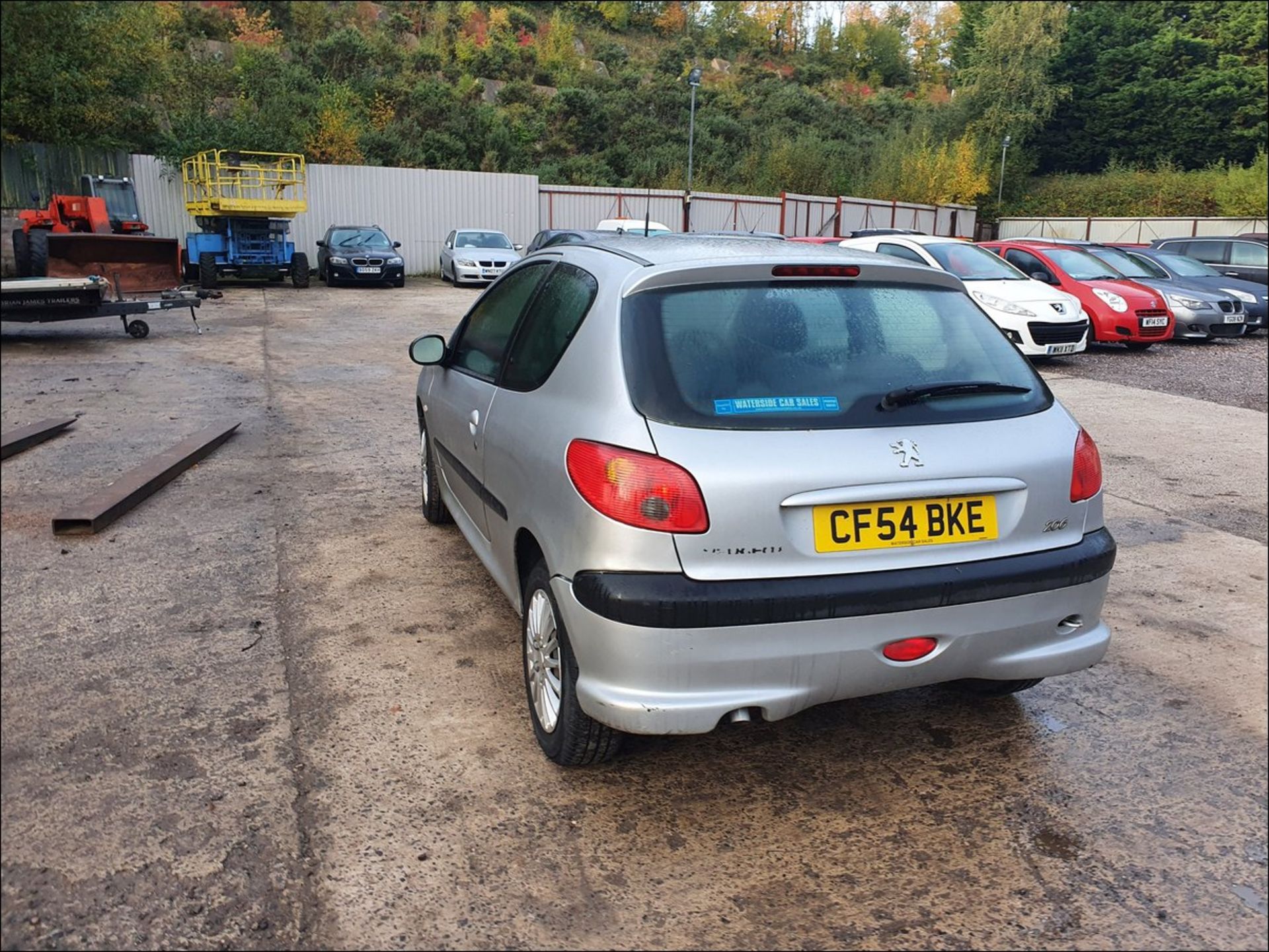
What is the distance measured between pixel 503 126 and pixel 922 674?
39.1 m

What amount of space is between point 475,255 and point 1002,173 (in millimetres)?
31678

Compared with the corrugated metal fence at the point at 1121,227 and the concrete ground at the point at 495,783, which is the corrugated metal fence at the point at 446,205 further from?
the concrete ground at the point at 495,783

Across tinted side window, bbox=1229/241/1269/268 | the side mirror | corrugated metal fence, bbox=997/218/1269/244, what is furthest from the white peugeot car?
corrugated metal fence, bbox=997/218/1269/244

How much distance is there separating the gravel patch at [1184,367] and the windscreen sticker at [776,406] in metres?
7.70

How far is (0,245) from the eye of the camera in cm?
153

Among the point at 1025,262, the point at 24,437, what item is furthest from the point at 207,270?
the point at 24,437

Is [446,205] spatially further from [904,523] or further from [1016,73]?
[1016,73]

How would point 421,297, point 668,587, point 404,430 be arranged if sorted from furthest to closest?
point 421,297 < point 404,430 < point 668,587

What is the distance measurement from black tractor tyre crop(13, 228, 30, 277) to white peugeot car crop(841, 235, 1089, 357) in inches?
408

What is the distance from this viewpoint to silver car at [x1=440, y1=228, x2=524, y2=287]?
23.5 metres

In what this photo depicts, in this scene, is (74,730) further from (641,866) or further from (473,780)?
(641,866)

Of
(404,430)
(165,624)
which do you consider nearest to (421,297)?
(404,430)

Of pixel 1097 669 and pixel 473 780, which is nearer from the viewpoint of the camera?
pixel 473 780

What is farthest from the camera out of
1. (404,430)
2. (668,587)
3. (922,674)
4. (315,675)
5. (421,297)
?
(421,297)
